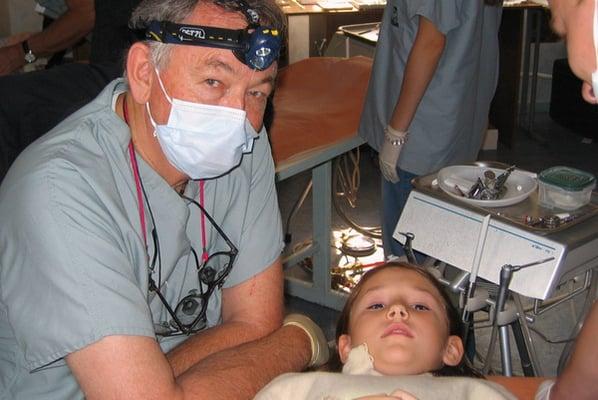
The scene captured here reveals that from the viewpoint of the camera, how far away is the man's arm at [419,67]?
8.21ft

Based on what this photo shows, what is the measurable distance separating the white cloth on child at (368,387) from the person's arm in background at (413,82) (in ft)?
3.98

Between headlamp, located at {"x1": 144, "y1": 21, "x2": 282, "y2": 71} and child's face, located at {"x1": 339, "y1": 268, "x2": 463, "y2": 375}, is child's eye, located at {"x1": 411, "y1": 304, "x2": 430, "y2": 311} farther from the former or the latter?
headlamp, located at {"x1": 144, "y1": 21, "x2": 282, "y2": 71}

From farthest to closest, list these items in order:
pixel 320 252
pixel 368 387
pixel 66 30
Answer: pixel 320 252
pixel 66 30
pixel 368 387

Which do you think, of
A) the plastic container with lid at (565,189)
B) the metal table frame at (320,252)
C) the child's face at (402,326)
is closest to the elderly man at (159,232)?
the child's face at (402,326)

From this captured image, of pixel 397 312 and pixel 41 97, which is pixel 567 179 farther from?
pixel 41 97

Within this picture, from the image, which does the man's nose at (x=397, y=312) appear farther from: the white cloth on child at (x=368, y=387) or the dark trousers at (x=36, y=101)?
the dark trousers at (x=36, y=101)

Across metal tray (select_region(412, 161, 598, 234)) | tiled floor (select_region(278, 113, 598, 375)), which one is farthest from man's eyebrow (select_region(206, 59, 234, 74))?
tiled floor (select_region(278, 113, 598, 375))

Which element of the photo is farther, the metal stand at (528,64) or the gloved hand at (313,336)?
the metal stand at (528,64)

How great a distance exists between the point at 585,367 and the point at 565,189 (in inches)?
24.7

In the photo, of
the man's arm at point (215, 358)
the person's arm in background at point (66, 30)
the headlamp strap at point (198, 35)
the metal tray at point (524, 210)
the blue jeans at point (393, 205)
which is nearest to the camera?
the man's arm at point (215, 358)

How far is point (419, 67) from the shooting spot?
253 cm

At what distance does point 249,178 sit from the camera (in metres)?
1.73

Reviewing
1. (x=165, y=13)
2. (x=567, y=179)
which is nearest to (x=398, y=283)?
(x=567, y=179)

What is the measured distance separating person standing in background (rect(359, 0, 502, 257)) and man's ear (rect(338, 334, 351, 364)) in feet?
3.50
